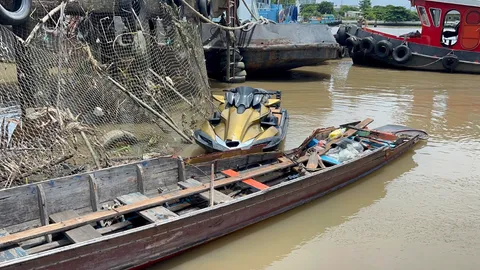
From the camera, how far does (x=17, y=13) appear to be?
244 inches

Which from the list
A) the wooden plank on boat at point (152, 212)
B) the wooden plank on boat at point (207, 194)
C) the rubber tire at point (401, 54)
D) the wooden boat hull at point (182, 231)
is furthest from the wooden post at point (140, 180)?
the rubber tire at point (401, 54)

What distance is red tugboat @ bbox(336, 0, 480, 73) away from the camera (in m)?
16.6

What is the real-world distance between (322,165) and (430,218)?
1442mm

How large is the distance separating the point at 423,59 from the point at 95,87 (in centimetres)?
1378

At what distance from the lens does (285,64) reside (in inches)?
567

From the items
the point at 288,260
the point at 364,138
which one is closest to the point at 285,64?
the point at 364,138

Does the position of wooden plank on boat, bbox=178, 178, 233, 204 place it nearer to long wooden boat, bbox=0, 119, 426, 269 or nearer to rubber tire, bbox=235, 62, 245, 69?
long wooden boat, bbox=0, 119, 426, 269

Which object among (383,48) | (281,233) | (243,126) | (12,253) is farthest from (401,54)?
(12,253)

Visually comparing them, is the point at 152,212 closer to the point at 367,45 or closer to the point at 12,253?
the point at 12,253

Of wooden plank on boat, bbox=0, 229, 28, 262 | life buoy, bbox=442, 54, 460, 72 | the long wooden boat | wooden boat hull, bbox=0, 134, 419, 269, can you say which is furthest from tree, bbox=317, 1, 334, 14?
wooden plank on boat, bbox=0, 229, 28, 262

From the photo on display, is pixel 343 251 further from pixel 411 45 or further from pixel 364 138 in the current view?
pixel 411 45

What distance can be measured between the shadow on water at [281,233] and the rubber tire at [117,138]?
2.71 metres

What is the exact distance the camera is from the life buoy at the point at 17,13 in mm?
5996

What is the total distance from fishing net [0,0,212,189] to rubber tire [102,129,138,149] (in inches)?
0.6
